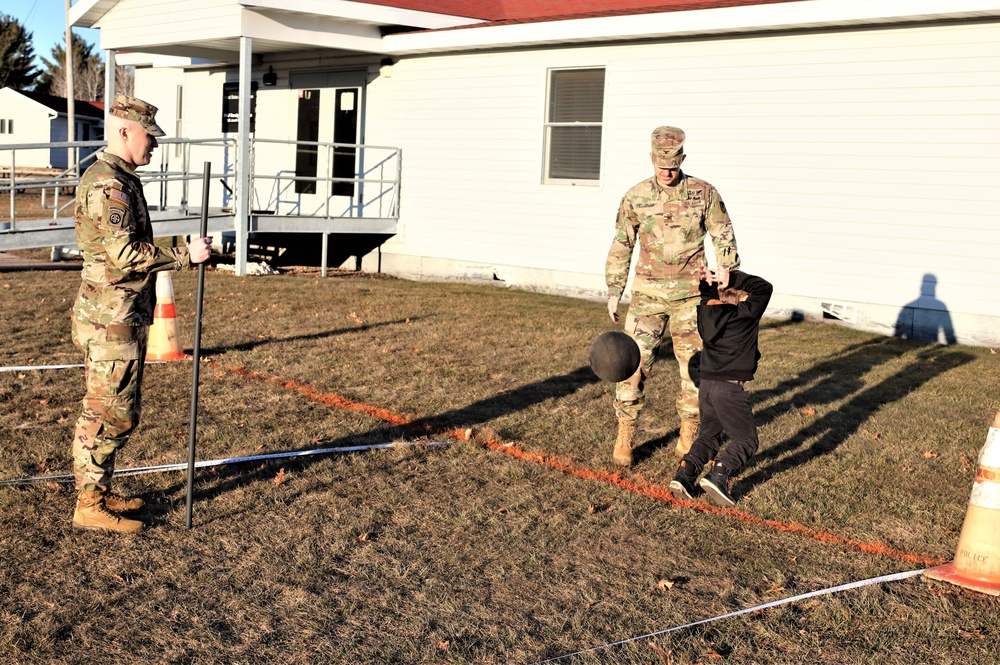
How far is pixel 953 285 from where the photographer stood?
1216 cm

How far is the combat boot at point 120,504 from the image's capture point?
5.47 meters

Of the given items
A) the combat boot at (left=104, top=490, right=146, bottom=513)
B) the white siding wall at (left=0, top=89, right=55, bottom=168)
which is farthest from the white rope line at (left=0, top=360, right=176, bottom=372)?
the white siding wall at (left=0, top=89, right=55, bottom=168)

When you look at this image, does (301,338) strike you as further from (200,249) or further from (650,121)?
(200,249)

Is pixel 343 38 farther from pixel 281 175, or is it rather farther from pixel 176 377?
pixel 176 377

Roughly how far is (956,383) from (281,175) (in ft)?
45.7

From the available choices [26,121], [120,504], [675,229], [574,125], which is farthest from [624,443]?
[26,121]

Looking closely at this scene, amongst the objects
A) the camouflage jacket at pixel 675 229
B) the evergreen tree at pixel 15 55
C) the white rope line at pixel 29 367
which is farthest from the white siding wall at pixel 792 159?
the evergreen tree at pixel 15 55

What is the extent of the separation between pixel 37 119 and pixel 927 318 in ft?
210

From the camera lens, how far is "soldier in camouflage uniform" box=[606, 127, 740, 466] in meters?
6.61

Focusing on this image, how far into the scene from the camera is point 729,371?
593 cm

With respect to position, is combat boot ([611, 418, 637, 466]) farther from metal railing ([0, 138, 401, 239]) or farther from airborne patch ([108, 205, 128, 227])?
metal railing ([0, 138, 401, 239])

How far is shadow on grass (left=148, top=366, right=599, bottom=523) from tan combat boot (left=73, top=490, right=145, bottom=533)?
20 centimetres

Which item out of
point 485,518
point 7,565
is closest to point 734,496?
point 485,518

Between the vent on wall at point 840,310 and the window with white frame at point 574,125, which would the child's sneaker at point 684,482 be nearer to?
the vent on wall at point 840,310
